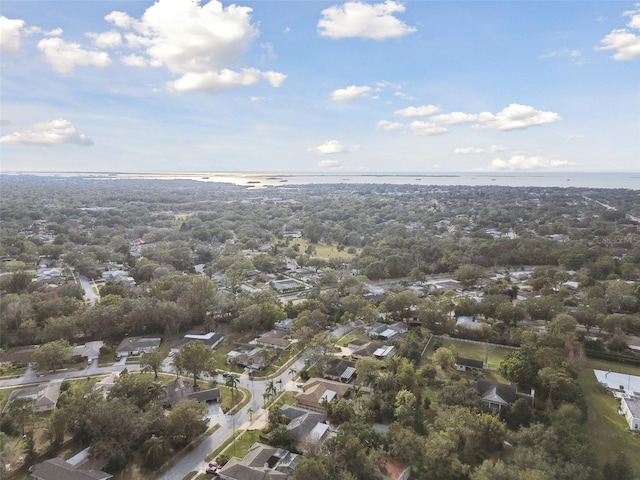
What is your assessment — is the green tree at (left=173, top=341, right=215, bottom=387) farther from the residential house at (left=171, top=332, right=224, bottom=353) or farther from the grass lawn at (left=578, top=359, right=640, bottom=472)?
the grass lawn at (left=578, top=359, right=640, bottom=472)

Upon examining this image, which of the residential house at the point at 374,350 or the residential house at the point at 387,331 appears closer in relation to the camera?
the residential house at the point at 374,350

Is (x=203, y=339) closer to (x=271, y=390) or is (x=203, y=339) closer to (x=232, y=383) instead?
(x=232, y=383)

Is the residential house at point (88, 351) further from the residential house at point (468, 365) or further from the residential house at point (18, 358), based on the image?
the residential house at point (468, 365)

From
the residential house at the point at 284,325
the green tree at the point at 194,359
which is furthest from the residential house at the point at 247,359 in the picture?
the residential house at the point at 284,325

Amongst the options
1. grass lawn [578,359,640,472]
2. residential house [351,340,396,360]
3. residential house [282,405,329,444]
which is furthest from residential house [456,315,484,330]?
residential house [282,405,329,444]

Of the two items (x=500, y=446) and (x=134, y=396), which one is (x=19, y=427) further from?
(x=500, y=446)

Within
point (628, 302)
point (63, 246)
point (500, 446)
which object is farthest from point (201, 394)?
point (63, 246)
